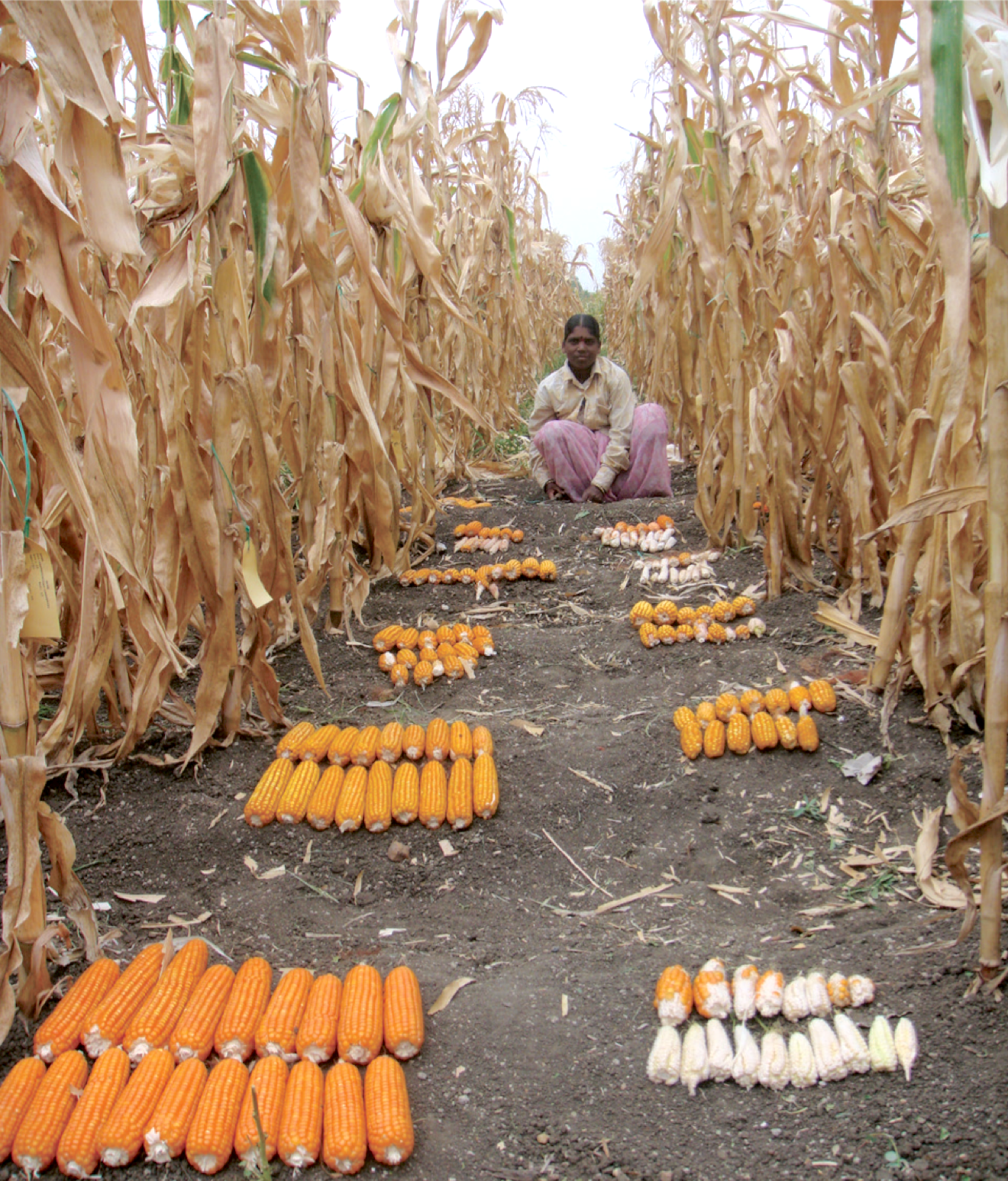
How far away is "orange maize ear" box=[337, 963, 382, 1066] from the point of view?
186 centimetres

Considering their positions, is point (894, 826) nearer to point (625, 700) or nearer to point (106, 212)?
point (625, 700)

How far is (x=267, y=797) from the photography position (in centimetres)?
280

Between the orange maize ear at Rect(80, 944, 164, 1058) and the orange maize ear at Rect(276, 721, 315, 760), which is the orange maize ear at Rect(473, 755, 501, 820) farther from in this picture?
the orange maize ear at Rect(80, 944, 164, 1058)

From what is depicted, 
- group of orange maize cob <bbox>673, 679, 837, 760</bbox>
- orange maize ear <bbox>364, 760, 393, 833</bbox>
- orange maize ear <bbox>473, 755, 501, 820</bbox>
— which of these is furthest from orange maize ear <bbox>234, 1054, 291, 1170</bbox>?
group of orange maize cob <bbox>673, 679, 837, 760</bbox>

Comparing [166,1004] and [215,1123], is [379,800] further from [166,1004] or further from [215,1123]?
[215,1123]

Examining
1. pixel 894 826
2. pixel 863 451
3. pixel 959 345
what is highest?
pixel 959 345

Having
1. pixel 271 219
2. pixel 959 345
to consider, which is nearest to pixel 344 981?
pixel 959 345

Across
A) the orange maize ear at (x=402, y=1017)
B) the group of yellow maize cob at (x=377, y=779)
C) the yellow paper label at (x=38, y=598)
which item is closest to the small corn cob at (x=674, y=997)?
the orange maize ear at (x=402, y=1017)

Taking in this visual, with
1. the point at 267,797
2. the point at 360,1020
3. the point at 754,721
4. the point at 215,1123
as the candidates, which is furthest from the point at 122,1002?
the point at 754,721

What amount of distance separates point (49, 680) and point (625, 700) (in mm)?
2197

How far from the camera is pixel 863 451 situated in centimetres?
354

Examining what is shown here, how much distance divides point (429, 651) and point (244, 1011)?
213 cm

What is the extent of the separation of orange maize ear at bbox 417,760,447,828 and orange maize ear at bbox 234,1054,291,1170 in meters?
1.03

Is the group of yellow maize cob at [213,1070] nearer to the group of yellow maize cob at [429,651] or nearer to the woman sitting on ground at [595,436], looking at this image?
the group of yellow maize cob at [429,651]
